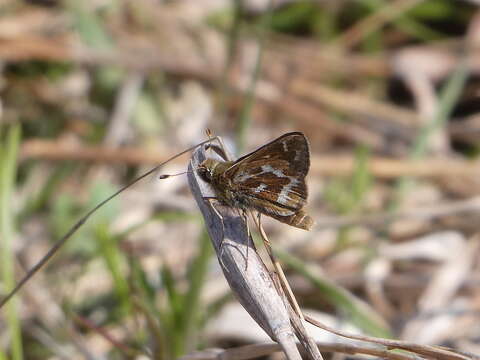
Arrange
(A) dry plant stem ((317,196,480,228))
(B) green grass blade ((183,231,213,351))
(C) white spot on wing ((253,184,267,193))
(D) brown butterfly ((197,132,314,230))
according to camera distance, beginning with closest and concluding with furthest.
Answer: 1. (D) brown butterfly ((197,132,314,230))
2. (C) white spot on wing ((253,184,267,193))
3. (B) green grass blade ((183,231,213,351))
4. (A) dry plant stem ((317,196,480,228))

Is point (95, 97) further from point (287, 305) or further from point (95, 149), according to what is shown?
point (287, 305)

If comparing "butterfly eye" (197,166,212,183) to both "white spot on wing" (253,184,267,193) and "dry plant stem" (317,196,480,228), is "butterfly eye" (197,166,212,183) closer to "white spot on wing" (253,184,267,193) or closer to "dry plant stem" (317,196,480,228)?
"white spot on wing" (253,184,267,193)

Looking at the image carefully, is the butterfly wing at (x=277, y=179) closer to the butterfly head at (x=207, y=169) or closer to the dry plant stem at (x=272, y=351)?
the butterfly head at (x=207, y=169)

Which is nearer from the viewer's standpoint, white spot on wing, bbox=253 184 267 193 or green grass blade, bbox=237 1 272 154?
white spot on wing, bbox=253 184 267 193

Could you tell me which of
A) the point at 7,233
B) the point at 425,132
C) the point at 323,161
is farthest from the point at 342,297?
the point at 323,161

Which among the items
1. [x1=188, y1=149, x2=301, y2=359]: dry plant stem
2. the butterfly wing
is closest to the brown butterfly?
the butterfly wing

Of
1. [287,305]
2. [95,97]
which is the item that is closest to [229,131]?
[95,97]
